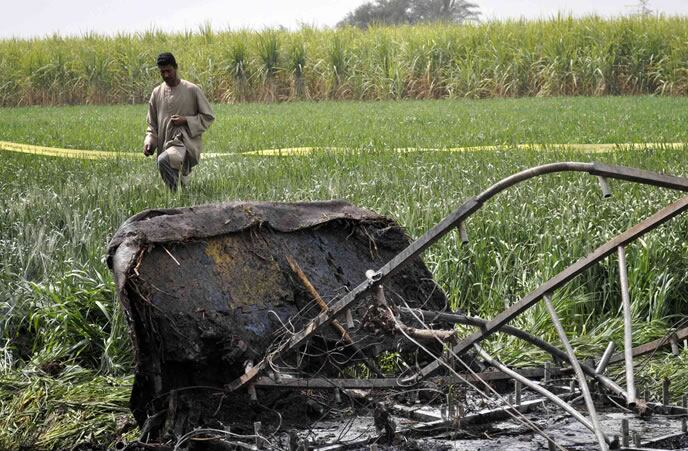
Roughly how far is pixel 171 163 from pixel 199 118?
1.78ft

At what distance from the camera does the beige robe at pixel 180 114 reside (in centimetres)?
1063

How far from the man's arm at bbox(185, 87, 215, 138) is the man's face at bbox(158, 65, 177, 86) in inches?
9.1

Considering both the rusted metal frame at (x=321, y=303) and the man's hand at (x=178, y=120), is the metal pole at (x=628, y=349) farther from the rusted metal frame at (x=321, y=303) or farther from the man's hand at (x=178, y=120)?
the man's hand at (x=178, y=120)

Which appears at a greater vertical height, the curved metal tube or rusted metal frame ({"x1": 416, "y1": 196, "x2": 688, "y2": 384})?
rusted metal frame ({"x1": 416, "y1": 196, "x2": 688, "y2": 384})

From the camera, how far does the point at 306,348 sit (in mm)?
4676

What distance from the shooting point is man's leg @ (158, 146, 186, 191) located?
10.5 m

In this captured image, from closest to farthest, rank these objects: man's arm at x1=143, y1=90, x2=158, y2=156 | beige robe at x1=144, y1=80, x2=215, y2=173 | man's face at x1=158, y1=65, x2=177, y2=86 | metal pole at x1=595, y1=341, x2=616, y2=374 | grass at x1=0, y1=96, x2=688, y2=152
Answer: metal pole at x1=595, y1=341, x2=616, y2=374 < man's face at x1=158, y1=65, x2=177, y2=86 < beige robe at x1=144, y1=80, x2=215, y2=173 < man's arm at x1=143, y1=90, x2=158, y2=156 < grass at x1=0, y1=96, x2=688, y2=152

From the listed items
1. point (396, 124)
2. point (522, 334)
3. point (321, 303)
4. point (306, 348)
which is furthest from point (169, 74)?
point (396, 124)

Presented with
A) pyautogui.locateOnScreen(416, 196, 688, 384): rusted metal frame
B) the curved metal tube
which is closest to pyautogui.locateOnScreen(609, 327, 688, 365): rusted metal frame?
the curved metal tube

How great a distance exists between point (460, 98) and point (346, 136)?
12.0m

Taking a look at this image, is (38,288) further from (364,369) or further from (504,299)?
(504,299)

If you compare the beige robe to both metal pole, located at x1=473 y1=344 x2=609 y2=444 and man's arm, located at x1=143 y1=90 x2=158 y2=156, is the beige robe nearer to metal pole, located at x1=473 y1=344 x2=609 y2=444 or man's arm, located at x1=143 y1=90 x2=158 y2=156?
man's arm, located at x1=143 y1=90 x2=158 y2=156

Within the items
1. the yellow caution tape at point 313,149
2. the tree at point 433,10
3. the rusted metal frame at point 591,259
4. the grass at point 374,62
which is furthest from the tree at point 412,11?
the rusted metal frame at point 591,259

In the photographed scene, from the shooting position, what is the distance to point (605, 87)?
2830 cm
